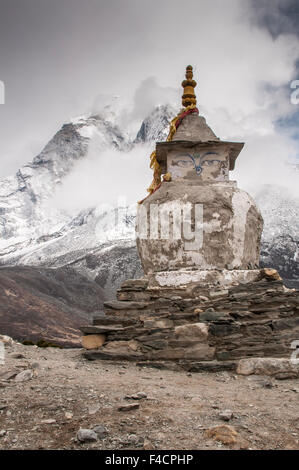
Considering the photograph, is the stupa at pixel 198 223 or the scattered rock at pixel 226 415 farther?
the stupa at pixel 198 223

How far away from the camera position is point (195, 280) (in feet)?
20.2

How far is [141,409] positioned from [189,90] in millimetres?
6906

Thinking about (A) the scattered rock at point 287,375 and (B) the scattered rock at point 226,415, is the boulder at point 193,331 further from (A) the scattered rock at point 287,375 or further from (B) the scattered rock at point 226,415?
(B) the scattered rock at point 226,415

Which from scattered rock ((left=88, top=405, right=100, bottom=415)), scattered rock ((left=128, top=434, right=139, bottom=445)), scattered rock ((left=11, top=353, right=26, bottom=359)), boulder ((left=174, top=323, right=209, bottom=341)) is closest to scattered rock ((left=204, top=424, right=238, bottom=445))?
scattered rock ((left=128, top=434, right=139, bottom=445))

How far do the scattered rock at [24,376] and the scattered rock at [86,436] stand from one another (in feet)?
4.81

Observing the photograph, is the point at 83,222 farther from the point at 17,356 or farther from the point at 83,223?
the point at 17,356

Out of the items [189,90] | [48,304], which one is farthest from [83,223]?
[189,90]

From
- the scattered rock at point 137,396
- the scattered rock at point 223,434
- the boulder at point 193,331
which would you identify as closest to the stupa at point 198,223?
the boulder at point 193,331

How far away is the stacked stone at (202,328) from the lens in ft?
16.5

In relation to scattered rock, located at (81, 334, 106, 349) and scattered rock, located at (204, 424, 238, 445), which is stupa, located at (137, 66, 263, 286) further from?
scattered rock, located at (204, 424, 238, 445)

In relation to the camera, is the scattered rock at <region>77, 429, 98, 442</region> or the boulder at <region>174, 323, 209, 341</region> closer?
the scattered rock at <region>77, 429, 98, 442</region>

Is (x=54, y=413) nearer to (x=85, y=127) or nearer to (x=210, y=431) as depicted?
(x=210, y=431)

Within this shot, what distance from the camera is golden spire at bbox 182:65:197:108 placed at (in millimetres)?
8352
